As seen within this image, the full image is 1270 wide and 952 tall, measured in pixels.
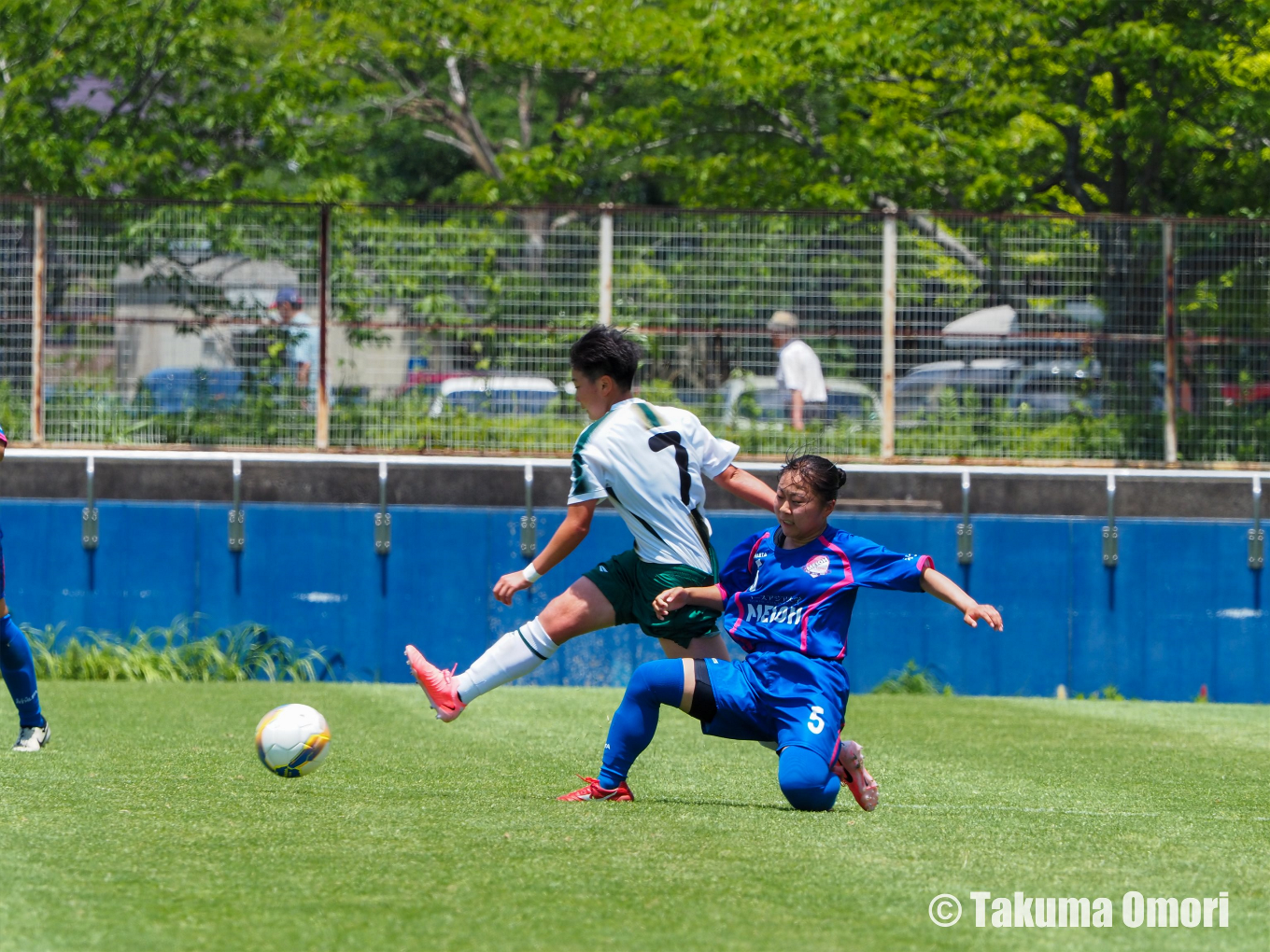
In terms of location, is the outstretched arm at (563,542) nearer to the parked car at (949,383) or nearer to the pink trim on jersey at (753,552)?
the pink trim on jersey at (753,552)

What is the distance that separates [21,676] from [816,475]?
3935mm

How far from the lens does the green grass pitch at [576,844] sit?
3.99m

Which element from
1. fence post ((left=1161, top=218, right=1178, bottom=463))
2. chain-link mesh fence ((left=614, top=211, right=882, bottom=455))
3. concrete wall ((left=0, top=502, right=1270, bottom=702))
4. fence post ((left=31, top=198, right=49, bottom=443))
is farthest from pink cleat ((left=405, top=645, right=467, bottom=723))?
fence post ((left=1161, top=218, right=1178, bottom=463))

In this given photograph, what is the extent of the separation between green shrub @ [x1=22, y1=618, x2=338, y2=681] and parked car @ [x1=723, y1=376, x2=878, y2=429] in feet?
13.1

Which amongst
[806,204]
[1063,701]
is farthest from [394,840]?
[806,204]

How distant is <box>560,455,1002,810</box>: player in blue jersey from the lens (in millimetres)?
5875

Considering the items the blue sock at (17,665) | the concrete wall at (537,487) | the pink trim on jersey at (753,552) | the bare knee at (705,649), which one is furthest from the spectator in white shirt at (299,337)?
the pink trim on jersey at (753,552)

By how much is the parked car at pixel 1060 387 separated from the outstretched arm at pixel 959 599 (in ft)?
27.1

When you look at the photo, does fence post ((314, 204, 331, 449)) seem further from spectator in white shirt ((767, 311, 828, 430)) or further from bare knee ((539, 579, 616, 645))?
bare knee ((539, 579, 616, 645))

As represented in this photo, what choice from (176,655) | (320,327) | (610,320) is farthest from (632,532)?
(320,327)

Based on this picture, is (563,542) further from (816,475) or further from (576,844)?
(576,844)

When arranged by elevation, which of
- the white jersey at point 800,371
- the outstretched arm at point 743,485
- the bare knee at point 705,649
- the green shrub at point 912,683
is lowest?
the green shrub at point 912,683

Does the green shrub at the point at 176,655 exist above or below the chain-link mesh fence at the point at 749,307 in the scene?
below

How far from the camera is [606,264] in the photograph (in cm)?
1384
